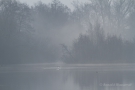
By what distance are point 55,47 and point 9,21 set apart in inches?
355

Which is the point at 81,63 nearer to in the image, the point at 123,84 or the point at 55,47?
the point at 55,47

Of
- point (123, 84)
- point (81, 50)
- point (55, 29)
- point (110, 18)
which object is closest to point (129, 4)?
point (110, 18)

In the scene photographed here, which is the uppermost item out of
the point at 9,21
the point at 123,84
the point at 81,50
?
the point at 9,21

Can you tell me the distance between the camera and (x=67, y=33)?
62500mm

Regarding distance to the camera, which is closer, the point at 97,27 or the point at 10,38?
the point at 97,27

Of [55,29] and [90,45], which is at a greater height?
[55,29]

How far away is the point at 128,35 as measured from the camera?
2438 inches

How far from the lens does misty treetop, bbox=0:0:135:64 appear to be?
1654 inches

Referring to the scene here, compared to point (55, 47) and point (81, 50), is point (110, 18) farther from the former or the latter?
point (81, 50)

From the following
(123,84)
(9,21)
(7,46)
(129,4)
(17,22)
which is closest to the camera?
(123,84)

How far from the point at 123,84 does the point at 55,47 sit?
37454mm

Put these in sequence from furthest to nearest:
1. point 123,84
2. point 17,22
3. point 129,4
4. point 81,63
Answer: point 129,4 → point 17,22 → point 81,63 → point 123,84

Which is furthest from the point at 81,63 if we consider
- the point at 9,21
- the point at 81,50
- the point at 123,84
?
the point at 123,84

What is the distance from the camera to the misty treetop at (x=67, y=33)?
42.0 m
